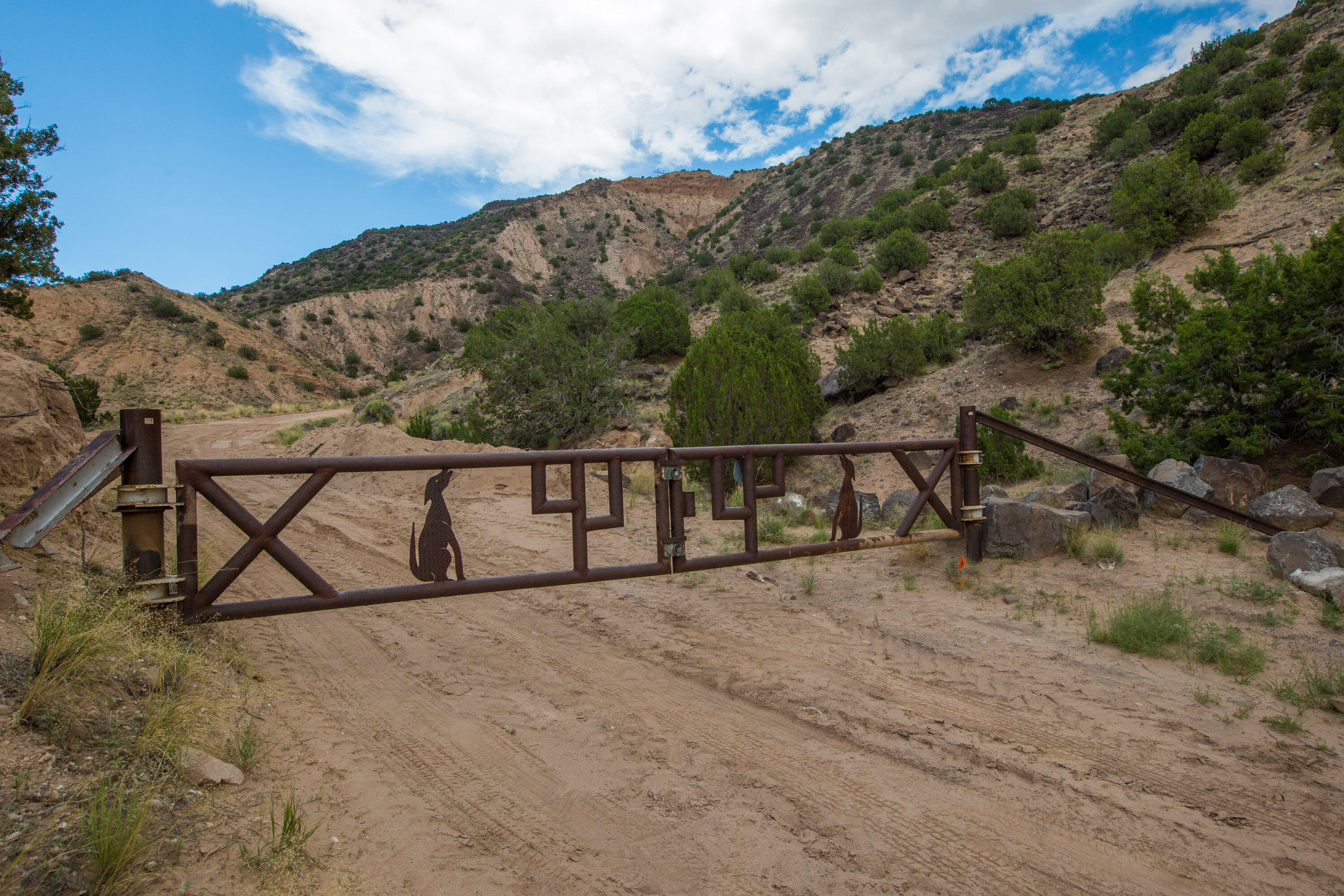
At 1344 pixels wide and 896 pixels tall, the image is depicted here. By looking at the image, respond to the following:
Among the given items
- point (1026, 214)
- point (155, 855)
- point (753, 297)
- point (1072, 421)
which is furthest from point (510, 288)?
point (155, 855)

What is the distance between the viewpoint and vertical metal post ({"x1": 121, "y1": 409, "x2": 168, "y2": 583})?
2.99 m

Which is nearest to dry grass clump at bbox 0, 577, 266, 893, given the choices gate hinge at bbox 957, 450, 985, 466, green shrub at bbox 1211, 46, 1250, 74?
gate hinge at bbox 957, 450, 985, 466

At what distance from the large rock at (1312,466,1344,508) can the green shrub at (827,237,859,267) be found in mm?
22095

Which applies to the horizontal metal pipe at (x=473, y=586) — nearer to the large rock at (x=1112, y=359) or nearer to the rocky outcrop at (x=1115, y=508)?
the rocky outcrop at (x=1115, y=508)

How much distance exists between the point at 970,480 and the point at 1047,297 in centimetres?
1145

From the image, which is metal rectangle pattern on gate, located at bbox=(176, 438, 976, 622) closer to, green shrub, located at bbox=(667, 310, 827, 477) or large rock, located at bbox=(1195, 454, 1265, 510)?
large rock, located at bbox=(1195, 454, 1265, 510)

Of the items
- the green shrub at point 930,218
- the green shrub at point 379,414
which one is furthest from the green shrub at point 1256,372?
the green shrub at point 930,218

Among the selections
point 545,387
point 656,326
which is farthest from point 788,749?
point 656,326

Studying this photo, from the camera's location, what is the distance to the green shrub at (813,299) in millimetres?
24188

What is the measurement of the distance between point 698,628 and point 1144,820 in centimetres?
278

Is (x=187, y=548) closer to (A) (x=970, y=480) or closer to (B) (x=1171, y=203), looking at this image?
(A) (x=970, y=480)

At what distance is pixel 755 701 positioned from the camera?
3635 millimetres

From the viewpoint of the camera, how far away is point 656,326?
75.7 feet

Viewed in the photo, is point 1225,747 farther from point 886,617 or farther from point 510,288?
point 510,288
